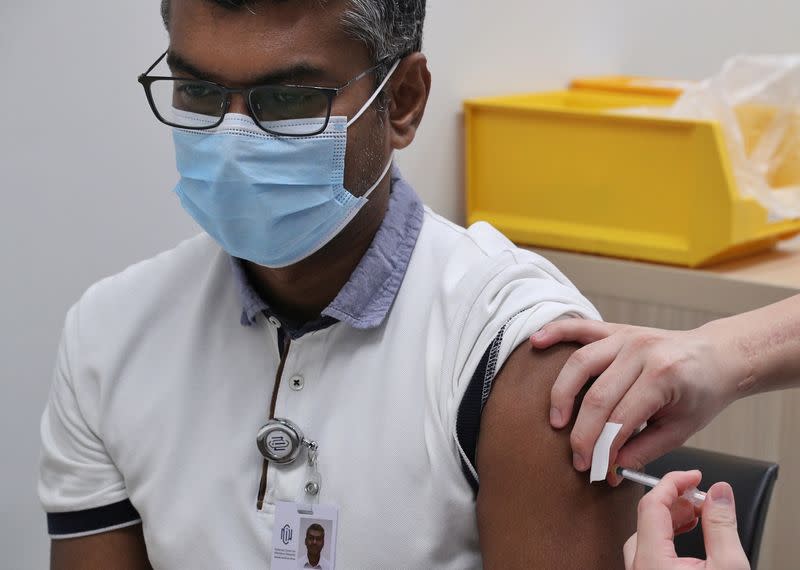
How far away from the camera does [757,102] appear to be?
7.95 feet

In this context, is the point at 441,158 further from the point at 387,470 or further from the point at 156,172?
the point at 387,470

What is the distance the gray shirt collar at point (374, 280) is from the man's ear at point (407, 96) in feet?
0.25

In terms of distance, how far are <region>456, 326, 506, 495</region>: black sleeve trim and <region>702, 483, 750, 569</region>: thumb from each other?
1.14 feet

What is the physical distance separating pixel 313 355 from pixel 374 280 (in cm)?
12

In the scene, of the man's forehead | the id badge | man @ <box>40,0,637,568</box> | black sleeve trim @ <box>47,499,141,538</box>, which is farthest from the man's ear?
black sleeve trim @ <box>47,499,141,538</box>

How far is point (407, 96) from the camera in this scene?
4.78 ft

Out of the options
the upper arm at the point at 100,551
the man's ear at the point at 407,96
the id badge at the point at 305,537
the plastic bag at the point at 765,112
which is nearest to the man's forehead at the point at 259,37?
the man's ear at the point at 407,96

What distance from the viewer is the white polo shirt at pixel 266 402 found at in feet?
4.15

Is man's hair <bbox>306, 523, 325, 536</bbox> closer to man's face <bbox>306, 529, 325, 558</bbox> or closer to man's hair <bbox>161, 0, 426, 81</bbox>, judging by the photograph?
man's face <bbox>306, 529, 325, 558</bbox>

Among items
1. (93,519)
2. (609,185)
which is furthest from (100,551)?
(609,185)

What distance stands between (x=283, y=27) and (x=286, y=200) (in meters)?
0.21

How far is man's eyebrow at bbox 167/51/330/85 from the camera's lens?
4.22 ft

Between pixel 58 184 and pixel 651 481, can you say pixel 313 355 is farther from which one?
pixel 58 184

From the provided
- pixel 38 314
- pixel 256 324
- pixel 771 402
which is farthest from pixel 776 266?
pixel 38 314
